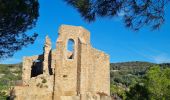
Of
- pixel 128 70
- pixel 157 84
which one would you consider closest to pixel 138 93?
pixel 157 84

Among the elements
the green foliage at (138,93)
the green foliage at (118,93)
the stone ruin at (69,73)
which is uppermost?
the stone ruin at (69,73)

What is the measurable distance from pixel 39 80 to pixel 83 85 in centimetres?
379

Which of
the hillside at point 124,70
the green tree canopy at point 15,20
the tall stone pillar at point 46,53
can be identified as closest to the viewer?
the green tree canopy at point 15,20

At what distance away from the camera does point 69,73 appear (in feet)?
113

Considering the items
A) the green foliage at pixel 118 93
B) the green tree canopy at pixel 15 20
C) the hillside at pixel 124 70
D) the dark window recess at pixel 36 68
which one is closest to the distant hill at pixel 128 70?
the hillside at pixel 124 70

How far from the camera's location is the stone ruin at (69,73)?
3334 cm

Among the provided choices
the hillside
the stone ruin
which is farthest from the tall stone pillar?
the hillside

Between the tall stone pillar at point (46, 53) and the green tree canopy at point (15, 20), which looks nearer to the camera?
the green tree canopy at point (15, 20)

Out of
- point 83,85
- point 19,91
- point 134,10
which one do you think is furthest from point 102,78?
point 134,10

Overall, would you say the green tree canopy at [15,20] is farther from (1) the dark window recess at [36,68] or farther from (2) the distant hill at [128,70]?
(2) the distant hill at [128,70]

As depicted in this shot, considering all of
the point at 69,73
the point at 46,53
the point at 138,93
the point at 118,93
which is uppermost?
the point at 46,53

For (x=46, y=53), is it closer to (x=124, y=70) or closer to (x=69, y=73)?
(x=69, y=73)

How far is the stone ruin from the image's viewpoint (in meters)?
33.3

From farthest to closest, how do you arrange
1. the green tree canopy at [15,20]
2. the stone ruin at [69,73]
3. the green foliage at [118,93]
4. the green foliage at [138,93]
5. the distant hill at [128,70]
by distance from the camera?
the distant hill at [128,70] < the green foliage at [118,93] < the green foliage at [138,93] < the stone ruin at [69,73] < the green tree canopy at [15,20]
